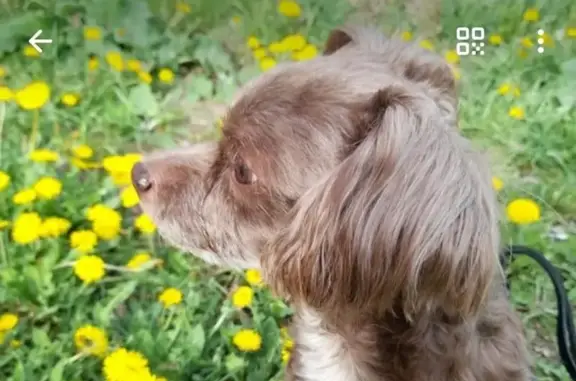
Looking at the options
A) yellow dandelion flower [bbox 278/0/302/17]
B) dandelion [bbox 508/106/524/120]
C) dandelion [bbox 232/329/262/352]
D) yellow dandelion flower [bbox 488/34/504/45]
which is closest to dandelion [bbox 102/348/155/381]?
dandelion [bbox 232/329/262/352]

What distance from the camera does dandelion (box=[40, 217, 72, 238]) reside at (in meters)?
2.27

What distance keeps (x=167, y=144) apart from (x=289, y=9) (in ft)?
2.97

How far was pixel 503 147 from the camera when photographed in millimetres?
3025

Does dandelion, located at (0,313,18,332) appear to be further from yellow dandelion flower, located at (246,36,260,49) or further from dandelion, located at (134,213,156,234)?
yellow dandelion flower, located at (246,36,260,49)

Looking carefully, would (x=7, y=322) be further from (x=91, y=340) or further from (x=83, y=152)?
(x=83, y=152)

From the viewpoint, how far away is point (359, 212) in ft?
4.81

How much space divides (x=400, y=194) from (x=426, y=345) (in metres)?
0.42

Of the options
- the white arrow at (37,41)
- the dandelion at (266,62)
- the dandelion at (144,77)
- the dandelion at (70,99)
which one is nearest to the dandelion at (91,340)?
the dandelion at (70,99)

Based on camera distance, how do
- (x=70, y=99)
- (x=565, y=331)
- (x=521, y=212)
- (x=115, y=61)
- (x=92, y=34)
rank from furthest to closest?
(x=92, y=34)
(x=115, y=61)
(x=70, y=99)
(x=521, y=212)
(x=565, y=331)

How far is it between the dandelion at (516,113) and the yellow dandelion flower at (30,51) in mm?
1830

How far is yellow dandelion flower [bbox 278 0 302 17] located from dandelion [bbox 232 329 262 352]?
5.53 ft

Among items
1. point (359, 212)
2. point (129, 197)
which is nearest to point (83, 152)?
point (129, 197)

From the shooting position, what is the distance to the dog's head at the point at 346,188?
145 centimetres

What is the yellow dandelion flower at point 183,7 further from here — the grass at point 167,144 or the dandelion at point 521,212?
the dandelion at point 521,212
